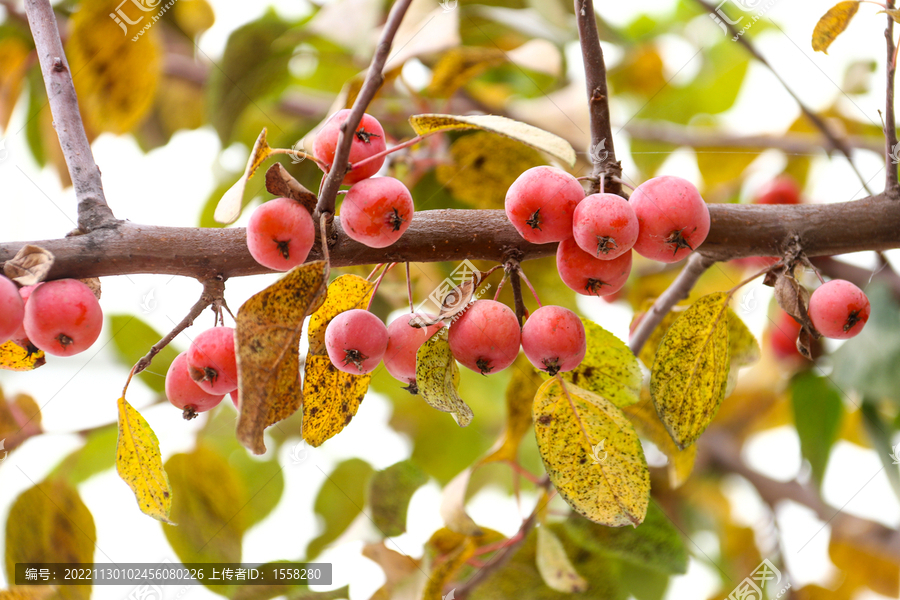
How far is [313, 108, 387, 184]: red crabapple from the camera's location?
2.37ft

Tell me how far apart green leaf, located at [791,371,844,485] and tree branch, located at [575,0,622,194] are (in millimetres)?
1277

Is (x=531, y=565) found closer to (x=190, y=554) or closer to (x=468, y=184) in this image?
(x=190, y=554)

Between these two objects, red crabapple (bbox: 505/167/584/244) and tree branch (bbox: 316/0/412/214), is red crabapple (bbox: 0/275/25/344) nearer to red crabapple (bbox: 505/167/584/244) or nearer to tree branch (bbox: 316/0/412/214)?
tree branch (bbox: 316/0/412/214)

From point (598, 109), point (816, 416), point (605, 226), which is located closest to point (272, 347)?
point (605, 226)

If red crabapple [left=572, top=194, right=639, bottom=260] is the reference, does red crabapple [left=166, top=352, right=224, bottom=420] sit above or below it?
below

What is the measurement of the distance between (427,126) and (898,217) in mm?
686

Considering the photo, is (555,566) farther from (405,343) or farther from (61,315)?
(61,315)

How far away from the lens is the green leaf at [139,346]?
1669mm

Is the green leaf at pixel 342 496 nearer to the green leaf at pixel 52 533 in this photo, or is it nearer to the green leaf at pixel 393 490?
the green leaf at pixel 393 490

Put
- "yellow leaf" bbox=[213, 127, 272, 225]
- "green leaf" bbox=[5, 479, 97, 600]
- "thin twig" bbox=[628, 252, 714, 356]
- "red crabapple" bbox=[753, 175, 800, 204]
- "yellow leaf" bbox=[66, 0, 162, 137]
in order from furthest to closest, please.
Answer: "red crabapple" bbox=[753, 175, 800, 204] → "yellow leaf" bbox=[66, 0, 162, 137] → "green leaf" bbox=[5, 479, 97, 600] → "thin twig" bbox=[628, 252, 714, 356] → "yellow leaf" bbox=[213, 127, 272, 225]

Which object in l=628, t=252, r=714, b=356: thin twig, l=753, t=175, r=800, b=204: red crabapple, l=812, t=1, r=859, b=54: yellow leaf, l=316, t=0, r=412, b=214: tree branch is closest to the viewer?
l=316, t=0, r=412, b=214: tree branch

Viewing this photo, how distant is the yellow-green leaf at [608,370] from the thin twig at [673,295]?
150mm

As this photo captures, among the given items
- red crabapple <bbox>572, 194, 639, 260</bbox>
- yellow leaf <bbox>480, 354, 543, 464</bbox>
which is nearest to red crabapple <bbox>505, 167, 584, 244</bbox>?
red crabapple <bbox>572, 194, 639, 260</bbox>

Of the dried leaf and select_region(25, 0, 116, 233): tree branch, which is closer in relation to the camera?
the dried leaf
